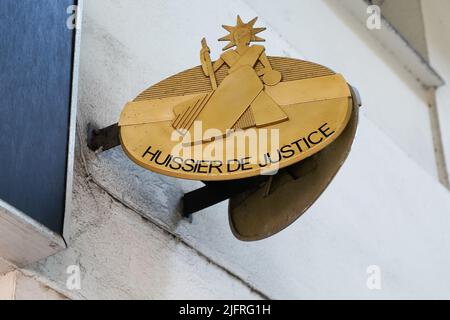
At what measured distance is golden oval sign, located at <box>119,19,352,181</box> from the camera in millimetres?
1736

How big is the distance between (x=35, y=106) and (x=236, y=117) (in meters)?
0.39

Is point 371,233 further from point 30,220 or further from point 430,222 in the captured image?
point 30,220

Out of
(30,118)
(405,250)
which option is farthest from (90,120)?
(405,250)

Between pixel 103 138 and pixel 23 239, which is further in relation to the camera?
pixel 103 138

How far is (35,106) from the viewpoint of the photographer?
1751 mm

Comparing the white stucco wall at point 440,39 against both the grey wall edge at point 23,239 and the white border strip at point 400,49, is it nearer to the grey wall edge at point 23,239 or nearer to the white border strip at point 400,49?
the white border strip at point 400,49

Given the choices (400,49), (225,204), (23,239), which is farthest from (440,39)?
(23,239)

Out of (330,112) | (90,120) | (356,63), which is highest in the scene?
(330,112)

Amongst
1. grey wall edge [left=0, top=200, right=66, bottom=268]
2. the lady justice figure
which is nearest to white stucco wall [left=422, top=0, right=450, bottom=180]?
the lady justice figure

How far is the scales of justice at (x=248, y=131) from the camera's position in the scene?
1.75 metres

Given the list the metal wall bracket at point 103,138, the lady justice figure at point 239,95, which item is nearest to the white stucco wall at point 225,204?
the metal wall bracket at point 103,138

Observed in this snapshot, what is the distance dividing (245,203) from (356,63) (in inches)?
61.6

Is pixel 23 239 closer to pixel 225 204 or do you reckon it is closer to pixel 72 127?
pixel 72 127
